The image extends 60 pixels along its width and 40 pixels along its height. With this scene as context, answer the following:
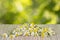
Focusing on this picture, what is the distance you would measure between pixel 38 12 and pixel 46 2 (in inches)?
6.4

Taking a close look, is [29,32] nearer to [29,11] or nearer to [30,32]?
[30,32]

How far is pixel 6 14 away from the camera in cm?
181

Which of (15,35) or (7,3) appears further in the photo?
(7,3)

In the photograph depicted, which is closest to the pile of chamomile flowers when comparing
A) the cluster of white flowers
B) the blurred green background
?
the cluster of white flowers

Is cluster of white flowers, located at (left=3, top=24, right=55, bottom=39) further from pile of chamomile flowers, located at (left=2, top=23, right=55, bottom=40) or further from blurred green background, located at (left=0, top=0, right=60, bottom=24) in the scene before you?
blurred green background, located at (left=0, top=0, right=60, bottom=24)

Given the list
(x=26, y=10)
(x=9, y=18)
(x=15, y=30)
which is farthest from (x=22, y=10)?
(x=15, y=30)

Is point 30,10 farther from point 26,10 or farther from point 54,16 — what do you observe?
point 54,16

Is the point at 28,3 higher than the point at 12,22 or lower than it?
higher

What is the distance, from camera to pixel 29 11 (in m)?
1.80

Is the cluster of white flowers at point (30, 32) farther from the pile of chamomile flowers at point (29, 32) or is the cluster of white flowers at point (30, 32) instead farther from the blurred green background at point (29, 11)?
the blurred green background at point (29, 11)

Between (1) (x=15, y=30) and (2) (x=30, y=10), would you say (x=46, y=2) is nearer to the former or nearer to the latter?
(2) (x=30, y=10)

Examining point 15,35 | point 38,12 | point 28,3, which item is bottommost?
point 15,35

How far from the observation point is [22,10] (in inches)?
71.0

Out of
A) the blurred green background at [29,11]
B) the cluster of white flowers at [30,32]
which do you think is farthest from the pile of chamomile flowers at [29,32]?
the blurred green background at [29,11]
